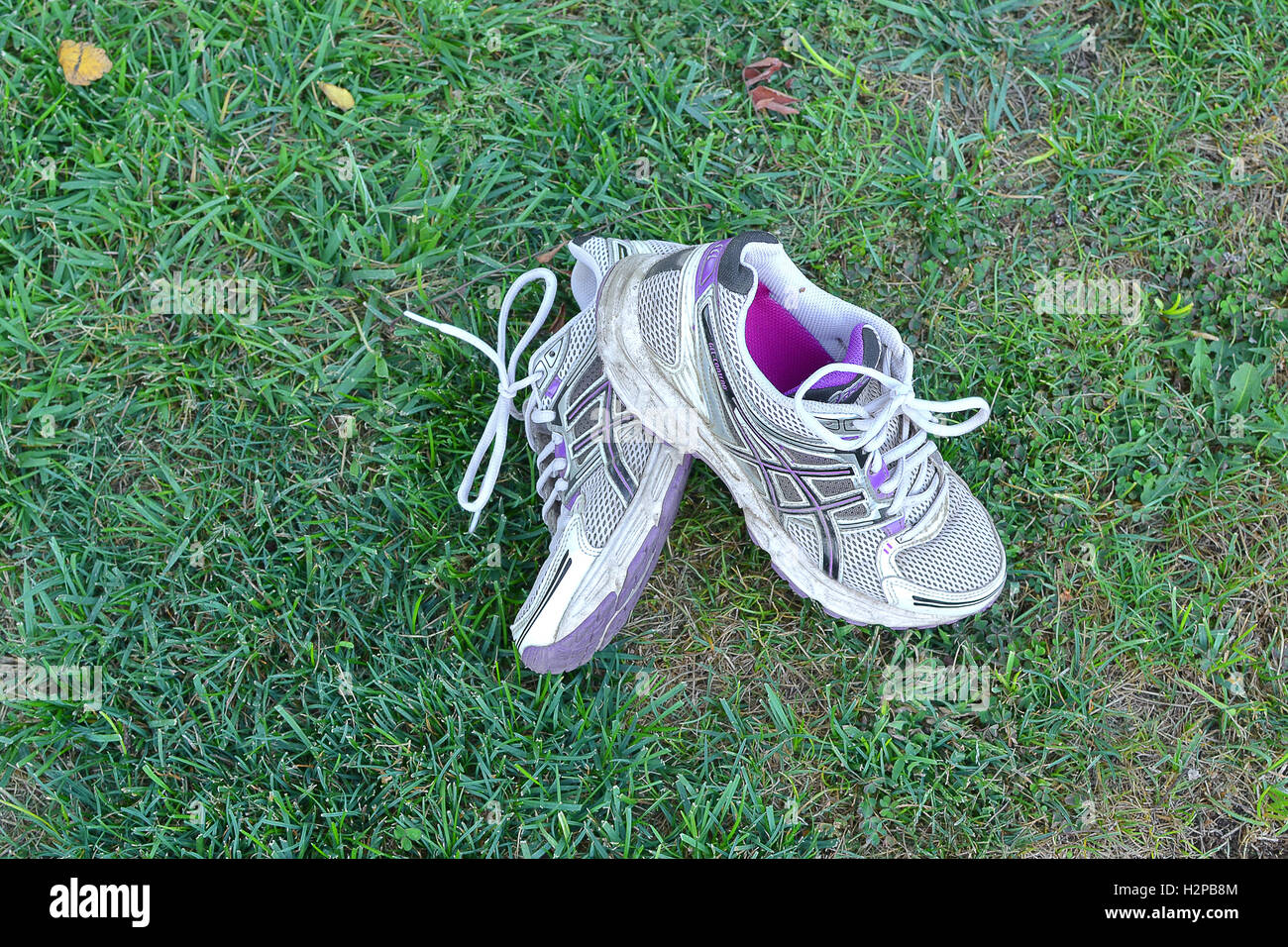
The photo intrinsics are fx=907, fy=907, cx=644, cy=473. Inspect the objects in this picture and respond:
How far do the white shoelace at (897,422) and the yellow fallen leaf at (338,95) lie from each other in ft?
5.87

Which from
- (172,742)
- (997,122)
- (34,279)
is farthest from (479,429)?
(997,122)

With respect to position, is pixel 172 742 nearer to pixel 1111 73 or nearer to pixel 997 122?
pixel 997 122

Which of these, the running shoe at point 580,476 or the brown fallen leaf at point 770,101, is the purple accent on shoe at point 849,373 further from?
the brown fallen leaf at point 770,101

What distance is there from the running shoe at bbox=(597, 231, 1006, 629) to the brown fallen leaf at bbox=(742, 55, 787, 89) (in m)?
0.89

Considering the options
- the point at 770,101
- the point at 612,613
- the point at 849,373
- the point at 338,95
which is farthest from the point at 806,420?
the point at 338,95

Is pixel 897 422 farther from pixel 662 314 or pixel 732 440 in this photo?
pixel 662 314

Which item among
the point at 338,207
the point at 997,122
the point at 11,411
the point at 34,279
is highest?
the point at 997,122

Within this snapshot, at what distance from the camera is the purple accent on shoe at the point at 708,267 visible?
2268 mm

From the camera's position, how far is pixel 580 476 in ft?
8.73

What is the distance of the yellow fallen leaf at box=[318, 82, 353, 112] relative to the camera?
294cm

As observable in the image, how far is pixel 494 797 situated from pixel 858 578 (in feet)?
4.00

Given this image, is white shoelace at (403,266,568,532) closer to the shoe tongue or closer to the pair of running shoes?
the pair of running shoes

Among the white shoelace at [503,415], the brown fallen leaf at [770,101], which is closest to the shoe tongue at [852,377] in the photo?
the white shoelace at [503,415]
